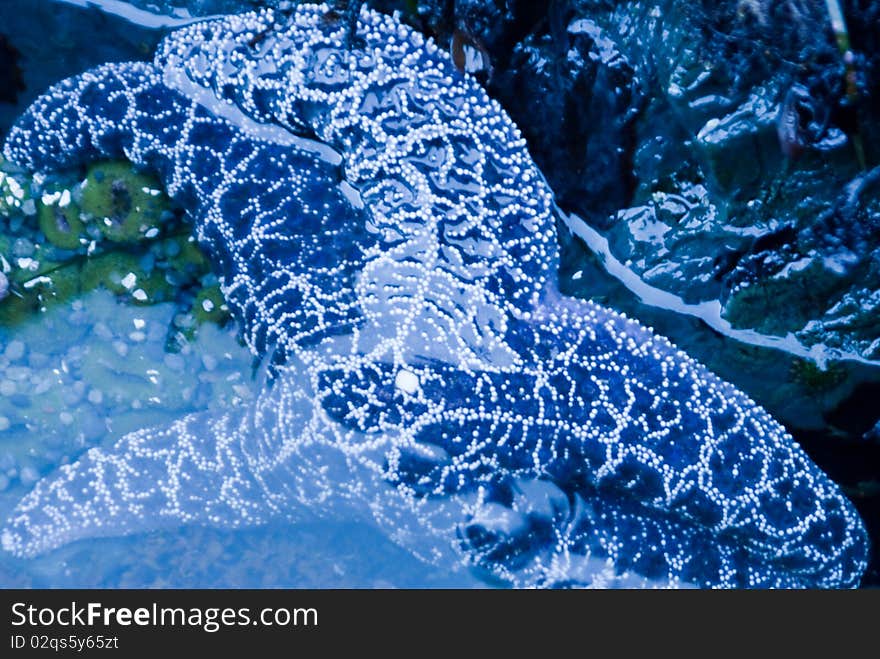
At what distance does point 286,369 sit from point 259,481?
438mm

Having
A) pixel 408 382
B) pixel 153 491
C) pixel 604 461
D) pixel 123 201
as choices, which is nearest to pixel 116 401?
pixel 153 491

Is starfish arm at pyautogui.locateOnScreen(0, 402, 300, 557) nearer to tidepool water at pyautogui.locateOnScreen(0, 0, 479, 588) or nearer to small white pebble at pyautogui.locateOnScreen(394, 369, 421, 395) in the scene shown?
tidepool water at pyautogui.locateOnScreen(0, 0, 479, 588)

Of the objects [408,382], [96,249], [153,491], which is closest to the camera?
[408,382]

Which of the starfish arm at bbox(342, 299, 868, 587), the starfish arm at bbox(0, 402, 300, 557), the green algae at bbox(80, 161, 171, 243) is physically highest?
the green algae at bbox(80, 161, 171, 243)

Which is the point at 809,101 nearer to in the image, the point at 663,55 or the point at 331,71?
the point at 663,55

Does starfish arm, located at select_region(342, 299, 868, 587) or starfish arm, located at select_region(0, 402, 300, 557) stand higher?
starfish arm, located at select_region(342, 299, 868, 587)

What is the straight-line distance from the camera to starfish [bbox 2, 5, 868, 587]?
2303 mm

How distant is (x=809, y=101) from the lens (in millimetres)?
2174

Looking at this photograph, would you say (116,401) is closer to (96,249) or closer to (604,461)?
(96,249)

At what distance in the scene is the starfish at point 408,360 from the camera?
2303mm

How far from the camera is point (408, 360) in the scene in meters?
2.33

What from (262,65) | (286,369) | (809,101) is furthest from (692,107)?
(286,369)

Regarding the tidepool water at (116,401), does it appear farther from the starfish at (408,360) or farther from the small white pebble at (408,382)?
the small white pebble at (408,382)

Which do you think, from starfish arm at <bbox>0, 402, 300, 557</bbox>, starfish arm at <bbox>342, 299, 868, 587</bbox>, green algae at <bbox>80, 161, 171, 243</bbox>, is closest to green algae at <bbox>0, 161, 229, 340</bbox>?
green algae at <bbox>80, 161, 171, 243</bbox>
